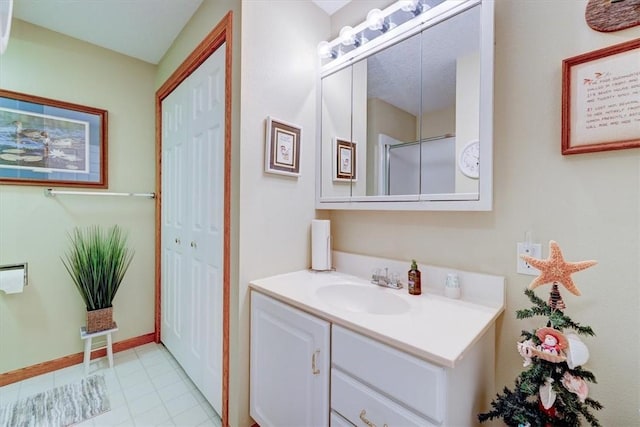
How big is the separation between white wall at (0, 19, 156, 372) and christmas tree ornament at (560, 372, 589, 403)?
271 centimetres

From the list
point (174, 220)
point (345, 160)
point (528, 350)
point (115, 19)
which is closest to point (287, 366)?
point (528, 350)

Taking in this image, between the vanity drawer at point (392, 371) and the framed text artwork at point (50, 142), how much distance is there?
226 cm

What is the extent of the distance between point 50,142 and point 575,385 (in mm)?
3038

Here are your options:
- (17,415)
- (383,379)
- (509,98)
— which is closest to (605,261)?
(509,98)

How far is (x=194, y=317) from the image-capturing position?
5.79 feet

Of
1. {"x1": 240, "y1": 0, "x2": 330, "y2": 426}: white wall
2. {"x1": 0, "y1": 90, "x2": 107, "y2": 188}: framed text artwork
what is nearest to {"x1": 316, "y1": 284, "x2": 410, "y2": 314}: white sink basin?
{"x1": 240, "y1": 0, "x2": 330, "y2": 426}: white wall

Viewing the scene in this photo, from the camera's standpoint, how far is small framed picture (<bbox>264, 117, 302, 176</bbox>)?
141 centimetres

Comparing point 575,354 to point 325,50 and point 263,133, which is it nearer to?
point 263,133

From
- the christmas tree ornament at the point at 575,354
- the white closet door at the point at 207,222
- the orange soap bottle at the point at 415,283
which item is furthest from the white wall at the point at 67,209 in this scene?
the christmas tree ornament at the point at 575,354

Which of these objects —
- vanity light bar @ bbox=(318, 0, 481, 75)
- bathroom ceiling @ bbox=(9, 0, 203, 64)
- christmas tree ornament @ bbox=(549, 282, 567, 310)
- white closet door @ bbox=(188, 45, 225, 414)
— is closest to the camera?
christmas tree ornament @ bbox=(549, 282, 567, 310)

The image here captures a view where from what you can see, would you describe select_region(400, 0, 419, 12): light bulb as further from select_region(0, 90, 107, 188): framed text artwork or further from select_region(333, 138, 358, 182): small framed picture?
select_region(0, 90, 107, 188): framed text artwork

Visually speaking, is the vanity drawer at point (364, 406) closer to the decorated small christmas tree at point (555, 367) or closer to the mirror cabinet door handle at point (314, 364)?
the mirror cabinet door handle at point (314, 364)

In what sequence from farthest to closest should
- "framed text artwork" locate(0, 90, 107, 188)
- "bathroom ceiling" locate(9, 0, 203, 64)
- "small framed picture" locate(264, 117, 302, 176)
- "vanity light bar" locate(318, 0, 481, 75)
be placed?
"framed text artwork" locate(0, 90, 107, 188)
"bathroom ceiling" locate(9, 0, 203, 64)
"small framed picture" locate(264, 117, 302, 176)
"vanity light bar" locate(318, 0, 481, 75)

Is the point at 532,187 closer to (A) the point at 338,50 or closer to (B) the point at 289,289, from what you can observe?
(B) the point at 289,289
